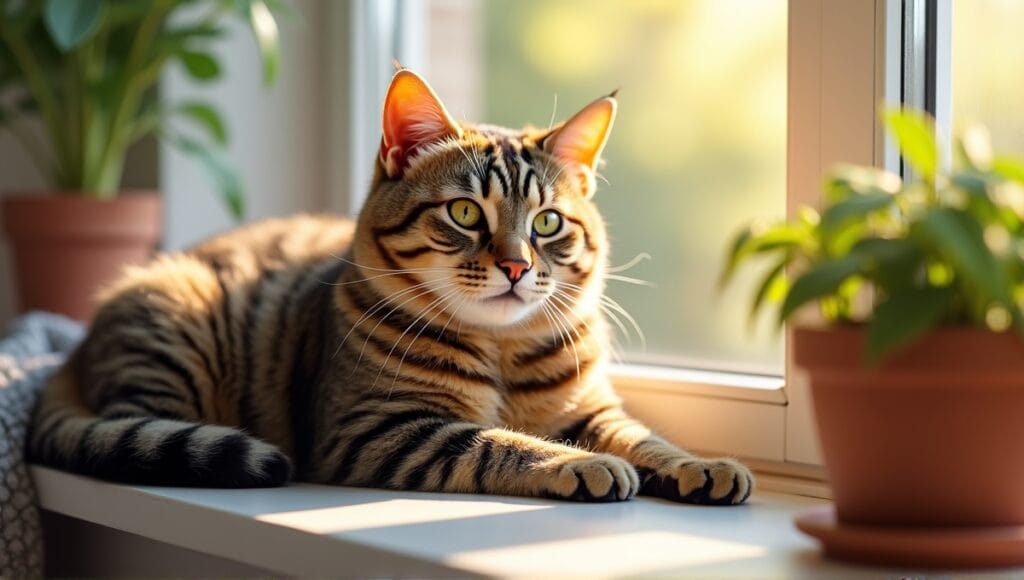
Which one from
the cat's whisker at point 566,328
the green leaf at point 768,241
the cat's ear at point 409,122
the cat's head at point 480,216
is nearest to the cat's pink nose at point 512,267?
the cat's head at point 480,216

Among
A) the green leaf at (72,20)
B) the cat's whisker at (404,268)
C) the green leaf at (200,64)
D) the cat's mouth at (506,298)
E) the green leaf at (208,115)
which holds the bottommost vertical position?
the cat's mouth at (506,298)

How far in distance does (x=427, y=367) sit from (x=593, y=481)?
0.32 metres

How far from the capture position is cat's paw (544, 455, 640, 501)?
54.3 inches

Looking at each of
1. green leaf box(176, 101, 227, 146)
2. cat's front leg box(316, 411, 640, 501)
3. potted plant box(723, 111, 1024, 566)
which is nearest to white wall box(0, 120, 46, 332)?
green leaf box(176, 101, 227, 146)

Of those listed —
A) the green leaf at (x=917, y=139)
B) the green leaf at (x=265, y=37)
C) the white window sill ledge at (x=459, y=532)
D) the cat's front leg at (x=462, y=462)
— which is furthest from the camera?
the green leaf at (x=265, y=37)

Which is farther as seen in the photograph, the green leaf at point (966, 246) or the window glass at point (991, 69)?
the window glass at point (991, 69)

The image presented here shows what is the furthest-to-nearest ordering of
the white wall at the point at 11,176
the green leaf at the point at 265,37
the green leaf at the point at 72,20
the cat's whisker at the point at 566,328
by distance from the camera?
the white wall at the point at 11,176 < the green leaf at the point at 265,37 < the green leaf at the point at 72,20 < the cat's whisker at the point at 566,328

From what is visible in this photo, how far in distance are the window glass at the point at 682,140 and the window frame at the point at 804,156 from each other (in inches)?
3.6

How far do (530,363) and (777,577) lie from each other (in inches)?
25.0

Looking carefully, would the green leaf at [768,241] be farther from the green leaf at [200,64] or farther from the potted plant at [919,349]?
the green leaf at [200,64]

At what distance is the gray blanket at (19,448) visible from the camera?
1641mm

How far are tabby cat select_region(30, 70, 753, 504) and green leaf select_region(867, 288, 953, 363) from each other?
0.51m

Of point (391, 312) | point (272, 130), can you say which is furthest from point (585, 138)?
point (272, 130)

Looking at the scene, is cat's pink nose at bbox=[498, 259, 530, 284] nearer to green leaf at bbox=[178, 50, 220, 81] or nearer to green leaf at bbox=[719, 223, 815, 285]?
green leaf at bbox=[719, 223, 815, 285]
